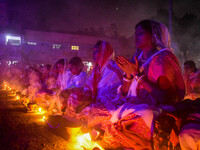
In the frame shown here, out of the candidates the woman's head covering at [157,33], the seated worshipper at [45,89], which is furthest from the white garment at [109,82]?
the seated worshipper at [45,89]

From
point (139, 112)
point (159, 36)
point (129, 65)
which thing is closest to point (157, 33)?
point (159, 36)

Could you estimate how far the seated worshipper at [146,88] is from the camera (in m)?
2.31

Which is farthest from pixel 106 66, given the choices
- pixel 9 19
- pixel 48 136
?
pixel 9 19

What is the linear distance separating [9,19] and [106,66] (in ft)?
130

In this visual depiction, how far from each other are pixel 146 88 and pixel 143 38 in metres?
0.90

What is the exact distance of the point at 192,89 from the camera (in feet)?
22.5

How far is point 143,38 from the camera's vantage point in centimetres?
299

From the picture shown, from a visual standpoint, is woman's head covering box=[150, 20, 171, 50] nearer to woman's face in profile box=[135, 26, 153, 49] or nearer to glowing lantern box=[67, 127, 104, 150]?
woman's face in profile box=[135, 26, 153, 49]

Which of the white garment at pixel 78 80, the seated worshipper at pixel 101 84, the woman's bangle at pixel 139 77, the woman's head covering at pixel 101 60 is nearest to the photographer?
the woman's bangle at pixel 139 77

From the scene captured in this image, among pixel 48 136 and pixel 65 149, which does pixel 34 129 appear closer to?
pixel 48 136

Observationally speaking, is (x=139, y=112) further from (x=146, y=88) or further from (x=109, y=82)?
(x=109, y=82)

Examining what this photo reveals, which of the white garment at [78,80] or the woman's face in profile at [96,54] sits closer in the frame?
the woman's face in profile at [96,54]

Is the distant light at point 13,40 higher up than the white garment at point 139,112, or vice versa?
the distant light at point 13,40

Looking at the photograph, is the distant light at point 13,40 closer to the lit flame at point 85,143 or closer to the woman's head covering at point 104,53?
the woman's head covering at point 104,53
